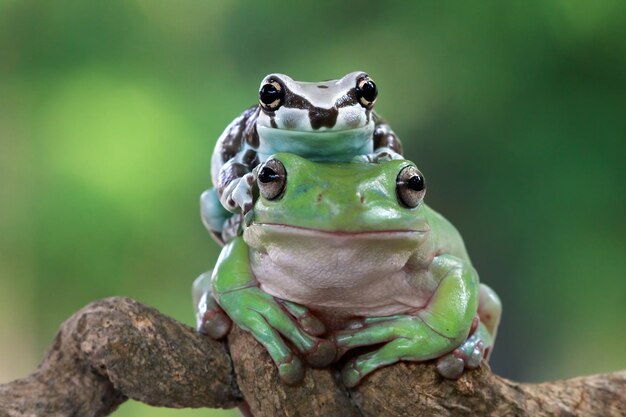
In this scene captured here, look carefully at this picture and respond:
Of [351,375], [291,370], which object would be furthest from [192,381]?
[351,375]

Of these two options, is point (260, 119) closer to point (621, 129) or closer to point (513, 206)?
point (513, 206)

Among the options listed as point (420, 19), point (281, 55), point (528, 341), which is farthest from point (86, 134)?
point (528, 341)

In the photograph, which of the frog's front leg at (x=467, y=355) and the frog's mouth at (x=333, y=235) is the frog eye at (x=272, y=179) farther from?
the frog's front leg at (x=467, y=355)

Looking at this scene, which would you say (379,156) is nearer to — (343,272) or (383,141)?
(383,141)

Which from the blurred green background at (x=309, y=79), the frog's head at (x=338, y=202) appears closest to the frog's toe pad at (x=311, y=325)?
the frog's head at (x=338, y=202)

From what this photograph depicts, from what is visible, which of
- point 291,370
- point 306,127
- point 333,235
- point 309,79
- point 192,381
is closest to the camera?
point 333,235

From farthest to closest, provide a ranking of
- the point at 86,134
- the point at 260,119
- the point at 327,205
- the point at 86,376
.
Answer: the point at 86,134 < the point at 86,376 < the point at 260,119 < the point at 327,205
